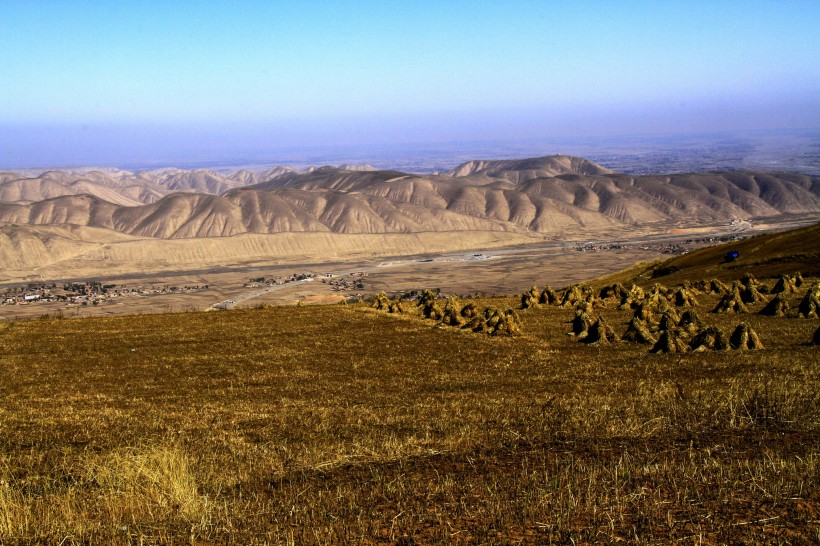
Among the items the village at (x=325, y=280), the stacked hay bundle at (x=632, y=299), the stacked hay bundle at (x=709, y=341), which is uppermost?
the stacked hay bundle at (x=709, y=341)

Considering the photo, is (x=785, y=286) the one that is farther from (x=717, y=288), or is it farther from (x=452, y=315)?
(x=452, y=315)

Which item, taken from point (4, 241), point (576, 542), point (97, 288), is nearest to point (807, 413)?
point (576, 542)

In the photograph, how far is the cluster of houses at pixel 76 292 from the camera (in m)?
97.3

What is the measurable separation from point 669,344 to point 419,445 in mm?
10881

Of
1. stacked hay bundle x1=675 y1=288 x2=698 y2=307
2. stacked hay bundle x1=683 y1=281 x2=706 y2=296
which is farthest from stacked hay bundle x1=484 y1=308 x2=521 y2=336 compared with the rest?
stacked hay bundle x1=683 y1=281 x2=706 y2=296

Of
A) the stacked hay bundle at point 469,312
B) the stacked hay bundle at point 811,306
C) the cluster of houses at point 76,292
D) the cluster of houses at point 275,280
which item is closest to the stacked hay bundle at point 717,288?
the stacked hay bundle at point 811,306

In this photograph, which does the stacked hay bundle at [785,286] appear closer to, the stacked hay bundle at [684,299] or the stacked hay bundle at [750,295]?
the stacked hay bundle at [750,295]

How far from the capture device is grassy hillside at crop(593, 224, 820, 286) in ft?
125

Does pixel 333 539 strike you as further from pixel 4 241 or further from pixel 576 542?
pixel 4 241

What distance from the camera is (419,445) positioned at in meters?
11.4

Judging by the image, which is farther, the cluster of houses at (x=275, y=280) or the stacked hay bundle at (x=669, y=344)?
the cluster of houses at (x=275, y=280)

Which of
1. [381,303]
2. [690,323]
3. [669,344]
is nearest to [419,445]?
[669,344]

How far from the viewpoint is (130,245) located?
506 feet

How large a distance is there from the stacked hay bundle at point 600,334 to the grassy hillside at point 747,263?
17820 millimetres
